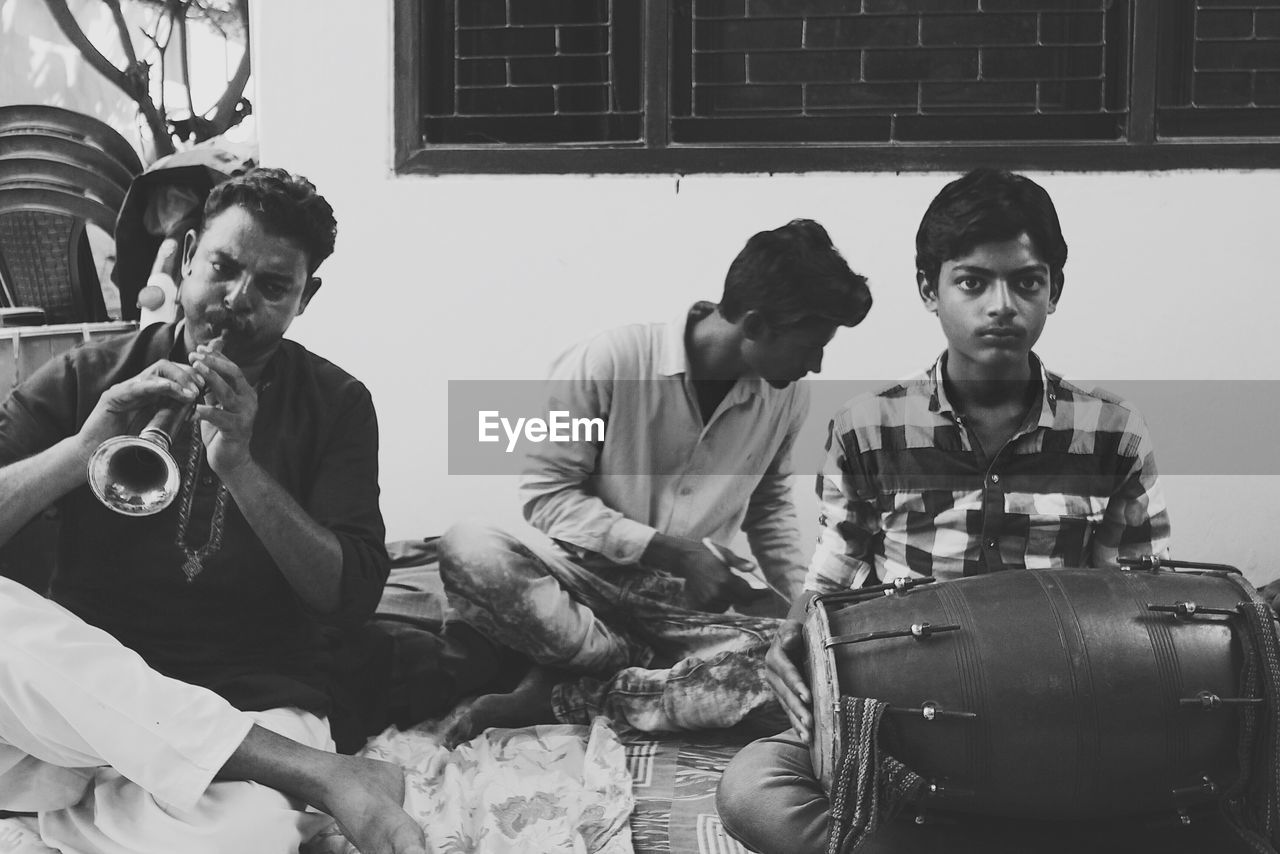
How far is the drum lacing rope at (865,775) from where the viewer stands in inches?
84.8

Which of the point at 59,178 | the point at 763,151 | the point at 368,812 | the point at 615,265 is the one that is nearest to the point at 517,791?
the point at 368,812

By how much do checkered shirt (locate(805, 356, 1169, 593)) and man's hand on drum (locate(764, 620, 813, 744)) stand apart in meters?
0.26

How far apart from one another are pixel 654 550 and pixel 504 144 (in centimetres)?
112

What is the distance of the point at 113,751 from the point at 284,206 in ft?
4.48

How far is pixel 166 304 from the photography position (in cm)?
341

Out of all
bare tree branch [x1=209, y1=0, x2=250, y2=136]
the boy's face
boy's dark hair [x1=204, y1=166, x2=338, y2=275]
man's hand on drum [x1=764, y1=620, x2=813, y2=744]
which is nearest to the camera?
man's hand on drum [x1=764, y1=620, x2=813, y2=744]

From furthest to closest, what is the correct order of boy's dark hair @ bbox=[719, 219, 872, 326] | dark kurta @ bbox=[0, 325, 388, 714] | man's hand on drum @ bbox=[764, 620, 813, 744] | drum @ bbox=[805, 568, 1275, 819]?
boy's dark hair @ bbox=[719, 219, 872, 326] → dark kurta @ bbox=[0, 325, 388, 714] → man's hand on drum @ bbox=[764, 620, 813, 744] → drum @ bbox=[805, 568, 1275, 819]

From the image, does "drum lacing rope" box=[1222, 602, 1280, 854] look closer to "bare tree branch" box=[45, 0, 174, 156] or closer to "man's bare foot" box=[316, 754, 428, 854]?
"man's bare foot" box=[316, 754, 428, 854]

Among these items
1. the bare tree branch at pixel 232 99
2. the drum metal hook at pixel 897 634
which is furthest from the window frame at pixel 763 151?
the drum metal hook at pixel 897 634

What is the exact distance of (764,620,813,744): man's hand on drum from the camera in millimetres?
2346

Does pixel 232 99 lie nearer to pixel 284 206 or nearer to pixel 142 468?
pixel 284 206

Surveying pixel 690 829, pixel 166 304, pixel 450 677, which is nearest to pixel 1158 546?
pixel 690 829

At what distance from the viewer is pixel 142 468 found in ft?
9.10

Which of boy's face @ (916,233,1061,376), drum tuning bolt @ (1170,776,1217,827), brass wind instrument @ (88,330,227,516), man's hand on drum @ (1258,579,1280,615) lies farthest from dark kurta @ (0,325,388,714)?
man's hand on drum @ (1258,579,1280,615)
